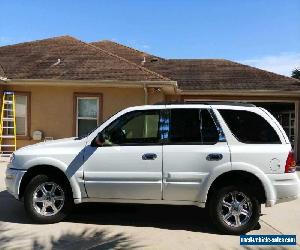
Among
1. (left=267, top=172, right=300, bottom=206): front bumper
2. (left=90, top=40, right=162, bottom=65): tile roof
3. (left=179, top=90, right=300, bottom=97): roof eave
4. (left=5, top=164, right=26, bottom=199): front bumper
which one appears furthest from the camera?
(left=90, top=40, right=162, bottom=65): tile roof

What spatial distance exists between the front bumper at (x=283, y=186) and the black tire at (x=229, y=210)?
0.25m

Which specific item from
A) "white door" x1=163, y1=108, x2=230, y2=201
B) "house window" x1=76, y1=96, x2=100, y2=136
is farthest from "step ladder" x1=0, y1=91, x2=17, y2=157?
"white door" x1=163, y1=108, x2=230, y2=201

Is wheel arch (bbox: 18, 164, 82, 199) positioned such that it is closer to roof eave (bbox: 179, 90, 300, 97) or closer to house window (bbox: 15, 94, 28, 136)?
house window (bbox: 15, 94, 28, 136)

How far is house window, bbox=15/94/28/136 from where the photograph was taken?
50.2 feet

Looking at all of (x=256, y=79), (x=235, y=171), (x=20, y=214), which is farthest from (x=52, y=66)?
(x=235, y=171)

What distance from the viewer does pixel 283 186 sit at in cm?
624

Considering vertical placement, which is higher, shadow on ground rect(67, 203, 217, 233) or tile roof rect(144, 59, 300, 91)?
tile roof rect(144, 59, 300, 91)

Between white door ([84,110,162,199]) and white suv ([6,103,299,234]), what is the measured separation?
0.05 ft

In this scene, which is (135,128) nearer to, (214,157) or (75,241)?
(214,157)

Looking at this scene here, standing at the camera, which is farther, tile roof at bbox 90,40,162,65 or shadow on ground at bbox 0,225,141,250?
tile roof at bbox 90,40,162,65

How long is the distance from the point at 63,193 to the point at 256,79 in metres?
13.4

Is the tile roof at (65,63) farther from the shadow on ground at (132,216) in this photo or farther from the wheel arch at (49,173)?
the wheel arch at (49,173)

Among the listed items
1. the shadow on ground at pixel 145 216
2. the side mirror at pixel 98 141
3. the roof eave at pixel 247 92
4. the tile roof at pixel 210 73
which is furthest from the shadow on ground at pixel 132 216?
the tile roof at pixel 210 73

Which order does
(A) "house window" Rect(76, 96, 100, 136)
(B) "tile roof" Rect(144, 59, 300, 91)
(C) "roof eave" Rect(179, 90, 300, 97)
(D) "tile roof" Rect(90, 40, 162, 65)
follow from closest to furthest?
1. (A) "house window" Rect(76, 96, 100, 136)
2. (C) "roof eave" Rect(179, 90, 300, 97)
3. (B) "tile roof" Rect(144, 59, 300, 91)
4. (D) "tile roof" Rect(90, 40, 162, 65)
